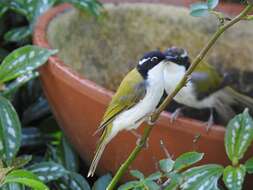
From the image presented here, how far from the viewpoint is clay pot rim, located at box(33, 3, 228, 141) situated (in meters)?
1.44

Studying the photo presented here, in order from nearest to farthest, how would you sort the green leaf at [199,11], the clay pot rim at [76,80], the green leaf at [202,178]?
the green leaf at [199,11]
the green leaf at [202,178]
the clay pot rim at [76,80]

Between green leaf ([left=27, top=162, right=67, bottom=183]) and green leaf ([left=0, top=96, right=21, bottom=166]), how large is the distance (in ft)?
0.38

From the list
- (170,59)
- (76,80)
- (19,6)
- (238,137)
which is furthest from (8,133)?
(19,6)

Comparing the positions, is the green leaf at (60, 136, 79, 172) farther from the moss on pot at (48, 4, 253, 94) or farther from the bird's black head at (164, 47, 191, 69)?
the bird's black head at (164, 47, 191, 69)

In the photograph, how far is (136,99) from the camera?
149 cm

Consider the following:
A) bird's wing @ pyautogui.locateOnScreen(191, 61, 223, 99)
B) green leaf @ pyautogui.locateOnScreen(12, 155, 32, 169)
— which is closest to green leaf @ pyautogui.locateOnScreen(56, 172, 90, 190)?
green leaf @ pyautogui.locateOnScreen(12, 155, 32, 169)

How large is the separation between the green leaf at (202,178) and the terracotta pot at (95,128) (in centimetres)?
9

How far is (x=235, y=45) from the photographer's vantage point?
215cm

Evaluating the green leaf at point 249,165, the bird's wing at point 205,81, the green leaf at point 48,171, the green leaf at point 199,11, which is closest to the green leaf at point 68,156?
the green leaf at point 48,171

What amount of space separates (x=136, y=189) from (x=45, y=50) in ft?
1.81

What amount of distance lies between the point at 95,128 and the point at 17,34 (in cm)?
63

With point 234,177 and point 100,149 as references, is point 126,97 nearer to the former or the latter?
point 100,149

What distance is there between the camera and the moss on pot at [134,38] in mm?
2074

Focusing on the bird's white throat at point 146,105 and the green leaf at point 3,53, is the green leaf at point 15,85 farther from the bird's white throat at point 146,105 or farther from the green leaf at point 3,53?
the bird's white throat at point 146,105
